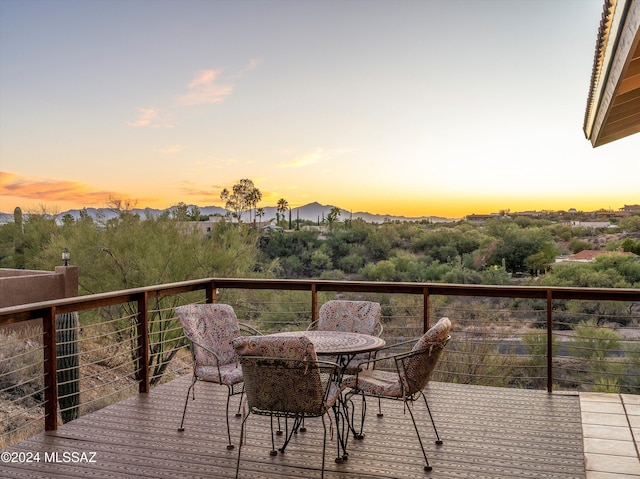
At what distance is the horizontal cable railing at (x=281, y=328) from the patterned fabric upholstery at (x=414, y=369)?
1.95ft

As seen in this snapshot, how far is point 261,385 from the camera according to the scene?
10.7 ft

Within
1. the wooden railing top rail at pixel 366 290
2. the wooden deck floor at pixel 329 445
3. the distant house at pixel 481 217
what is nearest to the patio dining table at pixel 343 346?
the wooden deck floor at pixel 329 445

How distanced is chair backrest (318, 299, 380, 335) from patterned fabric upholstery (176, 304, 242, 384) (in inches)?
30.5

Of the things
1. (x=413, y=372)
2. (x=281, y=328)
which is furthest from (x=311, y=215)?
(x=413, y=372)

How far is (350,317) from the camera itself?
15.8 ft

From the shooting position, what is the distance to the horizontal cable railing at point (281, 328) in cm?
487

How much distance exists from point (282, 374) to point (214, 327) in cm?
164

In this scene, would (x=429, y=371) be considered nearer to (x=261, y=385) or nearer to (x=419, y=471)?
(x=419, y=471)

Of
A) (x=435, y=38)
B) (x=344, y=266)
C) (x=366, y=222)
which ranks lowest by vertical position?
(x=344, y=266)

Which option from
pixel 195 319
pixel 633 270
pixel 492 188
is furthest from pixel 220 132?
pixel 633 270

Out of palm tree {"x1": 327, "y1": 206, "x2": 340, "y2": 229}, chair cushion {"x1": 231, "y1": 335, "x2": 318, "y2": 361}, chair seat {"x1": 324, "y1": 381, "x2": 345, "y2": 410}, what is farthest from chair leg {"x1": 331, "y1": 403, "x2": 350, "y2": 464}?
palm tree {"x1": 327, "y1": 206, "x2": 340, "y2": 229}

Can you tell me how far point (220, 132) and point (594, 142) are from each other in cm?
1109

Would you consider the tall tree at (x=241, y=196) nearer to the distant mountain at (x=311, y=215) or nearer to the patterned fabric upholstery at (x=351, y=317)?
the distant mountain at (x=311, y=215)

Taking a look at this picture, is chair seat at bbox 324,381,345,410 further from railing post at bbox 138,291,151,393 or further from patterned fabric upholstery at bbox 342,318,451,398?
railing post at bbox 138,291,151,393
